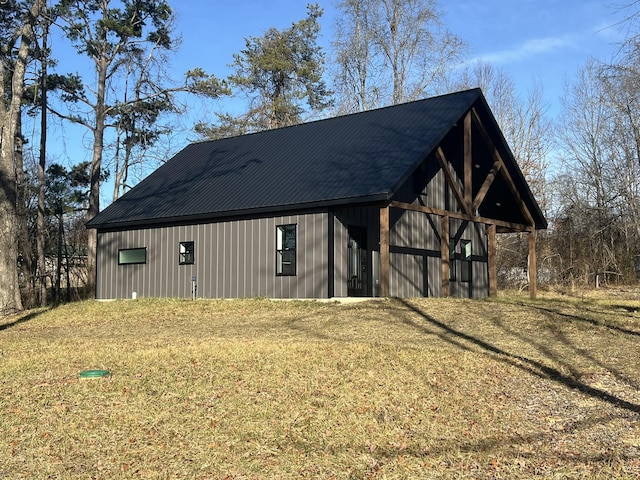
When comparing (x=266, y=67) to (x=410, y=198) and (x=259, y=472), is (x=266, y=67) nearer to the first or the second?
(x=410, y=198)

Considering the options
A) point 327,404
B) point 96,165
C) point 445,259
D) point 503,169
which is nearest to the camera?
point 327,404

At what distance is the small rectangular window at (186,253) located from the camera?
766 inches

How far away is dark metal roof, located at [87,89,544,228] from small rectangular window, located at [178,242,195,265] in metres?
0.84

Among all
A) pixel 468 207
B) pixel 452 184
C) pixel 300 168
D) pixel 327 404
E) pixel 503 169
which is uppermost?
pixel 503 169

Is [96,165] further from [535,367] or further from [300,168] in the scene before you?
[535,367]

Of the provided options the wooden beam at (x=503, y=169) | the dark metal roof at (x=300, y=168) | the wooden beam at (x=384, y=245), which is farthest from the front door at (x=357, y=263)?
the wooden beam at (x=503, y=169)

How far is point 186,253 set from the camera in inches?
774

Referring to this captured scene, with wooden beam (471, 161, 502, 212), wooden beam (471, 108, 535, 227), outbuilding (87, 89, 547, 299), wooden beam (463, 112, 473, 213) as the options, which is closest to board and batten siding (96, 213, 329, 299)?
outbuilding (87, 89, 547, 299)

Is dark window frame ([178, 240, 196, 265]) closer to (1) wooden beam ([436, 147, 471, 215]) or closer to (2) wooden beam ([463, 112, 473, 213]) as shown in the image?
(1) wooden beam ([436, 147, 471, 215])

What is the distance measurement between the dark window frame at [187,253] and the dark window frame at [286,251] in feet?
10.4

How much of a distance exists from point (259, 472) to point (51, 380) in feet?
12.3

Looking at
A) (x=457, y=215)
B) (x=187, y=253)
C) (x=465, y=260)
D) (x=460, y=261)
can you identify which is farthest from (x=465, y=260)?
(x=187, y=253)

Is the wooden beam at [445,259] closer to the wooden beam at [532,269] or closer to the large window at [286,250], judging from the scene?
the large window at [286,250]

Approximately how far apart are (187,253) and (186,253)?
36 millimetres
